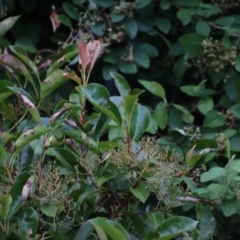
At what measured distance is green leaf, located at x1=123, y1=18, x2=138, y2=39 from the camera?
226 cm

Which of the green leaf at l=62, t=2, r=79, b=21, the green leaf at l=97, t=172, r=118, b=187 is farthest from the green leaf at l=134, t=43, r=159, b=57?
the green leaf at l=97, t=172, r=118, b=187

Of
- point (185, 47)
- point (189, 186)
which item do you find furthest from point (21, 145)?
point (185, 47)

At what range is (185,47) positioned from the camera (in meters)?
2.19

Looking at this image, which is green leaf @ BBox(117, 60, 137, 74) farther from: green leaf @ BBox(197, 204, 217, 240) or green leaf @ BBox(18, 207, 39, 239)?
green leaf @ BBox(18, 207, 39, 239)

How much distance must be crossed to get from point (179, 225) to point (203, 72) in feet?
3.59

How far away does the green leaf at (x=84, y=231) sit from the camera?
1.32 metres

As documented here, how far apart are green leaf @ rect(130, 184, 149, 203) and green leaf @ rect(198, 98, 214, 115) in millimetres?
790

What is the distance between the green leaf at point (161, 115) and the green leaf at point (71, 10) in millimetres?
526

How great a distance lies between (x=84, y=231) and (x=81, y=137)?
21 cm

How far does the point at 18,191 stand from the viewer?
1.29 meters

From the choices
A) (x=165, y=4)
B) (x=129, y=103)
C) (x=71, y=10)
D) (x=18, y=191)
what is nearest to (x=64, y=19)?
(x=71, y=10)

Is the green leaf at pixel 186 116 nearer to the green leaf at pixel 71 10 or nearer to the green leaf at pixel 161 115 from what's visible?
the green leaf at pixel 161 115

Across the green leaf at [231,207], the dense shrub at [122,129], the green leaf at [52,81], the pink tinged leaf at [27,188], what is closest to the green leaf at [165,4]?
the dense shrub at [122,129]

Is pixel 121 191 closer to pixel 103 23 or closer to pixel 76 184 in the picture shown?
pixel 76 184
